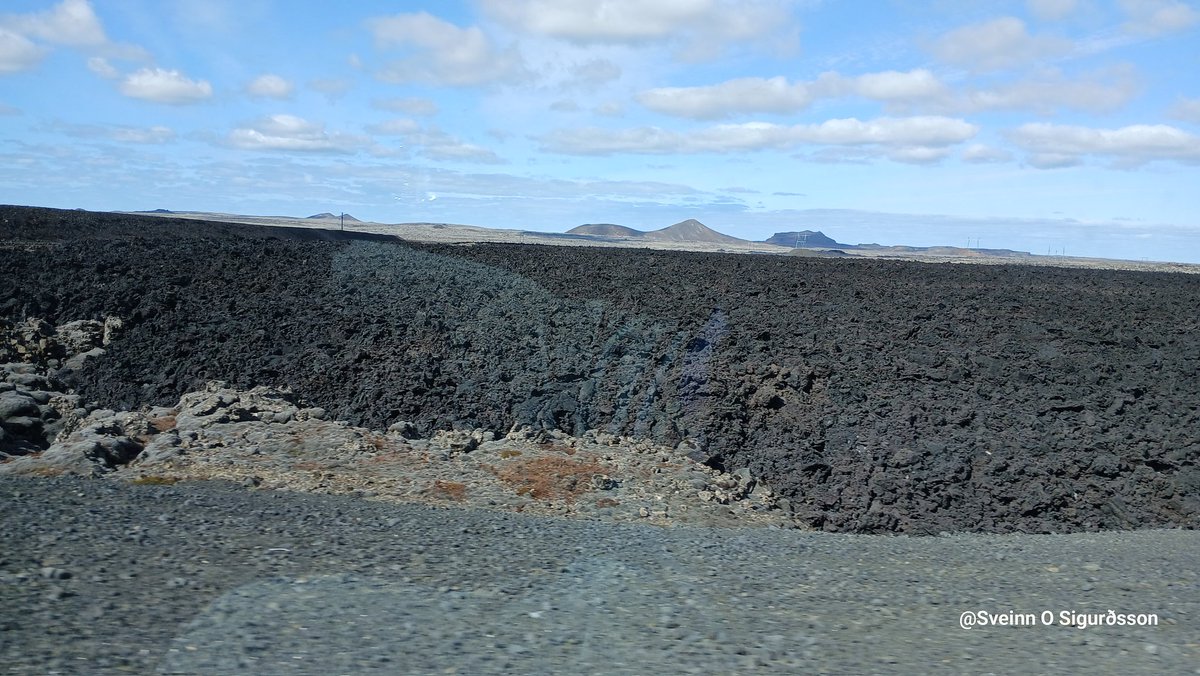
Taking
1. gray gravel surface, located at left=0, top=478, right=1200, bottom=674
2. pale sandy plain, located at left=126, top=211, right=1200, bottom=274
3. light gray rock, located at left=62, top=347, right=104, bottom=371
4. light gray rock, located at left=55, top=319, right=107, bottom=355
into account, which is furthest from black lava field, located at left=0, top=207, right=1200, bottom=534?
pale sandy plain, located at left=126, top=211, right=1200, bottom=274

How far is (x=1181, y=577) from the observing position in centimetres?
666

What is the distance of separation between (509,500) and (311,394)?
451cm

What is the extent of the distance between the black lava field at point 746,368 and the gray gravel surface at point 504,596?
2.20 metres

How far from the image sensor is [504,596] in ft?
18.2

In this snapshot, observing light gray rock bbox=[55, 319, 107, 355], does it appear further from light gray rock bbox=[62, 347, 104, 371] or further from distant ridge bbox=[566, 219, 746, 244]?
distant ridge bbox=[566, 219, 746, 244]

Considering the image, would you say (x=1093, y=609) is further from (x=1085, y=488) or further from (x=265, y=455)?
(x=265, y=455)

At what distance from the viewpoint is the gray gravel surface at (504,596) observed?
14.9ft

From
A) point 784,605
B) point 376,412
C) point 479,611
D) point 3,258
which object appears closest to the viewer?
A: point 479,611

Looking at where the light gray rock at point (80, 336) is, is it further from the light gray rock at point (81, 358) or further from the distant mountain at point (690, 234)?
the distant mountain at point (690, 234)

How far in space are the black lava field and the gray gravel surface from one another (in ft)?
7.23

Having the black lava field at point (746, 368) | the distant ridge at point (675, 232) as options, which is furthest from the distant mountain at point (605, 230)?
the black lava field at point (746, 368)

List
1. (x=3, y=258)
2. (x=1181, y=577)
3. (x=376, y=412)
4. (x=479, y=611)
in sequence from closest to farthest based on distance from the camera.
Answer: (x=479, y=611), (x=1181, y=577), (x=376, y=412), (x=3, y=258)

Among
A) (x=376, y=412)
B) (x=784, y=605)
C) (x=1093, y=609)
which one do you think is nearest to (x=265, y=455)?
(x=376, y=412)

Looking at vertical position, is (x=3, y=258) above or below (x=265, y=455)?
above
